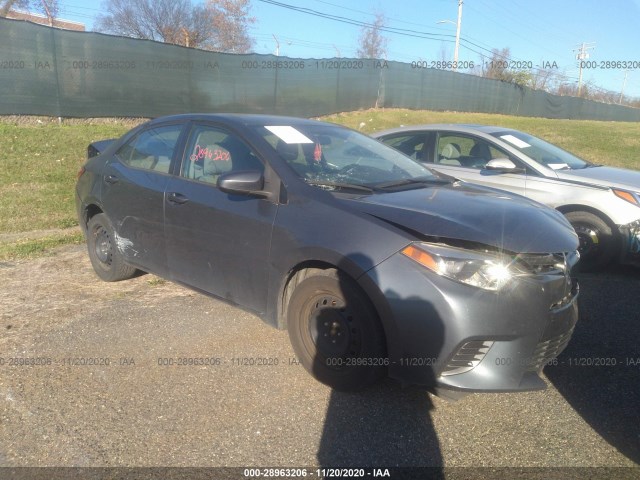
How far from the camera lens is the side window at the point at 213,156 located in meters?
3.83

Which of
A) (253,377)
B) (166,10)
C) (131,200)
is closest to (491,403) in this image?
(253,377)

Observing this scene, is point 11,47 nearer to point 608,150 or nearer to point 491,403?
point 491,403

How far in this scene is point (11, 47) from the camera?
441 inches

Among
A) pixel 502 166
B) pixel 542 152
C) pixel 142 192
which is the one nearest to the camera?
pixel 142 192

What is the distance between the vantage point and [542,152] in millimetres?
6598

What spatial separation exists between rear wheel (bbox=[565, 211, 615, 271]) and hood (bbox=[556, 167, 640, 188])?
1.29ft

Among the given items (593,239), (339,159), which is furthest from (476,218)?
(593,239)

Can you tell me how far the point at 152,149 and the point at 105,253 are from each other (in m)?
1.16

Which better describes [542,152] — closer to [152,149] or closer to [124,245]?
[152,149]

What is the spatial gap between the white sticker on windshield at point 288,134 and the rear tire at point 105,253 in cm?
183

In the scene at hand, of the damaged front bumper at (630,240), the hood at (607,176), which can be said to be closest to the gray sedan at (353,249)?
the damaged front bumper at (630,240)

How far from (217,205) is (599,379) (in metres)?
2.78

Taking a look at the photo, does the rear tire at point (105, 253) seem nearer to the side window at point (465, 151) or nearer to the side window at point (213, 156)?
the side window at point (213, 156)

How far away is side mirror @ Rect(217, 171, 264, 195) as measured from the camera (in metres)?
3.45
